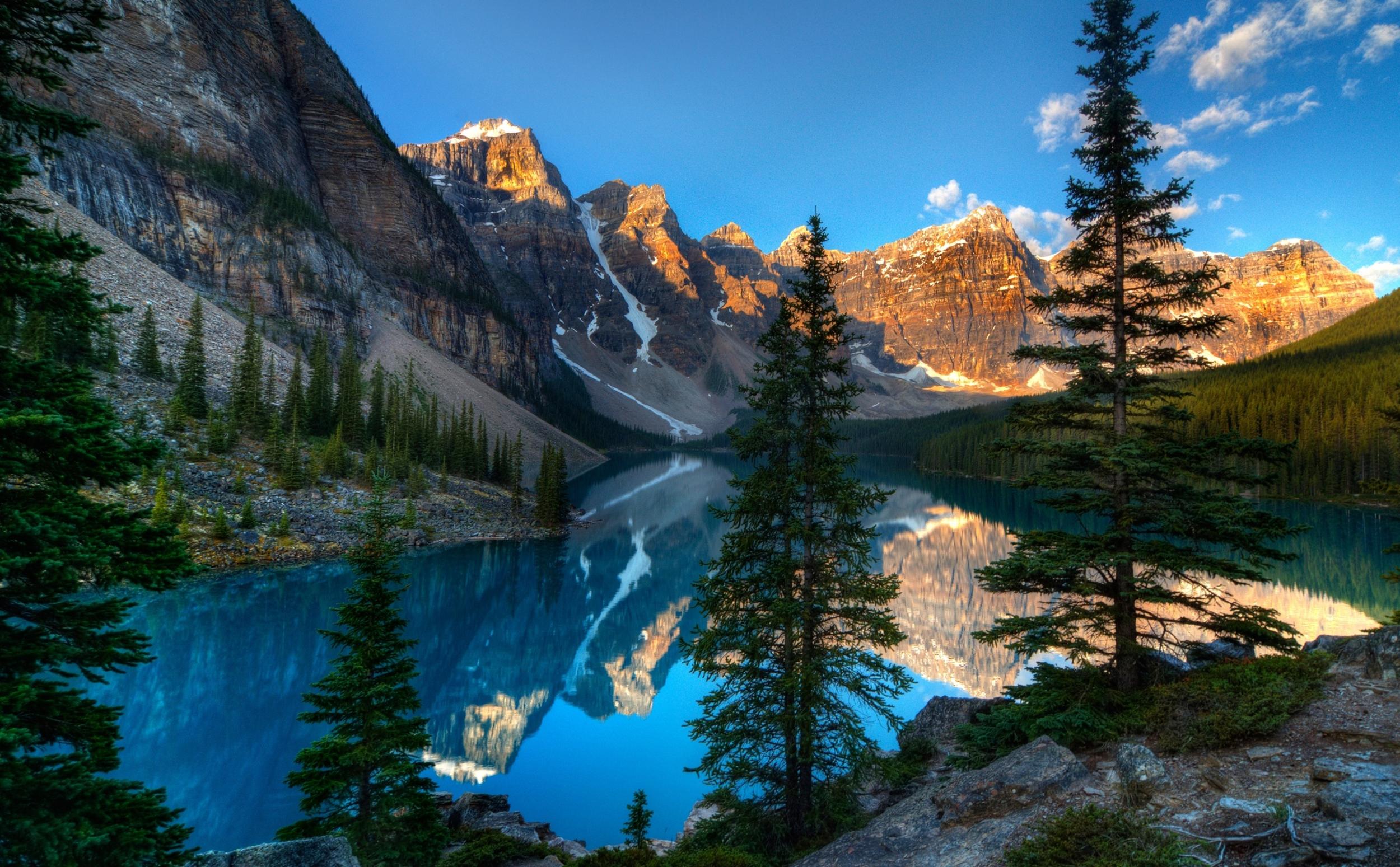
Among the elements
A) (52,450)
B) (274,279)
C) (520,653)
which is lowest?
(520,653)

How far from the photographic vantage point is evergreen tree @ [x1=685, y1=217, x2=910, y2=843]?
10.3m

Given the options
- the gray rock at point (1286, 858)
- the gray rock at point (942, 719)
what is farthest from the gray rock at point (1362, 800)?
the gray rock at point (942, 719)

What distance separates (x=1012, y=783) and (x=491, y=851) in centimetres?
866

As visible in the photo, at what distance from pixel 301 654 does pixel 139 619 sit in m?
8.26

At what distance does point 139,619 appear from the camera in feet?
82.2

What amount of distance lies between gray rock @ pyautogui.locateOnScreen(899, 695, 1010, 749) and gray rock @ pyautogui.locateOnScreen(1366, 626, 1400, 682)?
6123 millimetres

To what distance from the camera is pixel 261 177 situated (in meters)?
78.8

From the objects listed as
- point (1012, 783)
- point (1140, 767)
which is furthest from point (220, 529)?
point (1140, 767)

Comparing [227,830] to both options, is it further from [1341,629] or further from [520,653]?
[1341,629]

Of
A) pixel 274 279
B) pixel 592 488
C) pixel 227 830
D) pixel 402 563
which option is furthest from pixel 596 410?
pixel 227 830

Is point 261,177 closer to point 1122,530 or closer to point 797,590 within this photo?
point 797,590

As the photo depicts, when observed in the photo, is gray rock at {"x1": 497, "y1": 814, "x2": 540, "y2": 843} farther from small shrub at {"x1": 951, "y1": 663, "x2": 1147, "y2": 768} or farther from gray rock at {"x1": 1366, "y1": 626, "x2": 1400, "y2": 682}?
gray rock at {"x1": 1366, "y1": 626, "x2": 1400, "y2": 682}

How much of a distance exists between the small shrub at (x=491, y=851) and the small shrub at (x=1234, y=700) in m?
10.4

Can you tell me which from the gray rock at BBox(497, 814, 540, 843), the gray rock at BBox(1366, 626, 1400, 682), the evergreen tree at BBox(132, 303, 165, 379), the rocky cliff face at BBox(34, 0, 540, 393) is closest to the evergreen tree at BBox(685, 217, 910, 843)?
the gray rock at BBox(497, 814, 540, 843)
